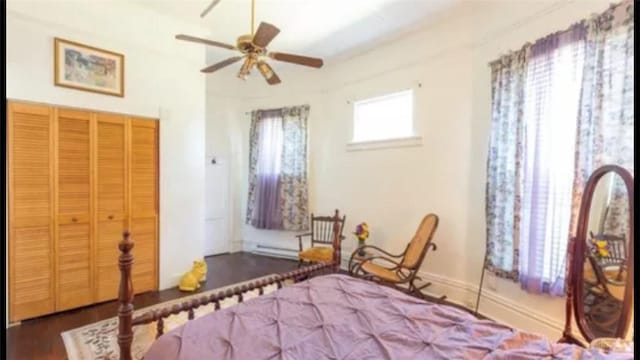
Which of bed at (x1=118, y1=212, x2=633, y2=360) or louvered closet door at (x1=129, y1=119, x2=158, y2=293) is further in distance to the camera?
louvered closet door at (x1=129, y1=119, x2=158, y2=293)

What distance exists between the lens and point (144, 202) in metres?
3.67

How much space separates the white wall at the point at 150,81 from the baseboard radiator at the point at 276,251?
5.13 ft

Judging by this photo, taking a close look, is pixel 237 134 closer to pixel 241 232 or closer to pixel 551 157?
pixel 241 232

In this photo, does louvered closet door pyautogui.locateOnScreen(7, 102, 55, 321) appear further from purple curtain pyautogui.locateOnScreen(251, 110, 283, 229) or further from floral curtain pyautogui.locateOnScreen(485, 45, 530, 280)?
floral curtain pyautogui.locateOnScreen(485, 45, 530, 280)

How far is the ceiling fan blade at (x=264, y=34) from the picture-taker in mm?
2217

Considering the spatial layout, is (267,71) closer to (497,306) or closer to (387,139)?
(387,139)

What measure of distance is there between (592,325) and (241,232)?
16.0ft

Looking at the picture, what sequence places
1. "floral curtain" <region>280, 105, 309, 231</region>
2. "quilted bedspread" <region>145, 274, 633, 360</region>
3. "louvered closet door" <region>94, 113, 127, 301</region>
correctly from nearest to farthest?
"quilted bedspread" <region>145, 274, 633, 360</region>, "louvered closet door" <region>94, 113, 127, 301</region>, "floral curtain" <region>280, 105, 309, 231</region>

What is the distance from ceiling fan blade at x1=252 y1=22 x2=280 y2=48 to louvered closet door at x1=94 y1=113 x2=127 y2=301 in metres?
1.97

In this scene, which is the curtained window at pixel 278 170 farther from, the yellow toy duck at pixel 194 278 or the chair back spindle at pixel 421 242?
the chair back spindle at pixel 421 242

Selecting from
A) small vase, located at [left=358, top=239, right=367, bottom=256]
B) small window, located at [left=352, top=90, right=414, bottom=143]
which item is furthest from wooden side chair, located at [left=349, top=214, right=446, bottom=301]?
small window, located at [left=352, top=90, right=414, bottom=143]

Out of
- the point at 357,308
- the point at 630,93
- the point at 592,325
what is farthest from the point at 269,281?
the point at 630,93

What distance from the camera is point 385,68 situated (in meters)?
4.30

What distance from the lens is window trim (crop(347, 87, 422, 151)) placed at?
13.1ft
